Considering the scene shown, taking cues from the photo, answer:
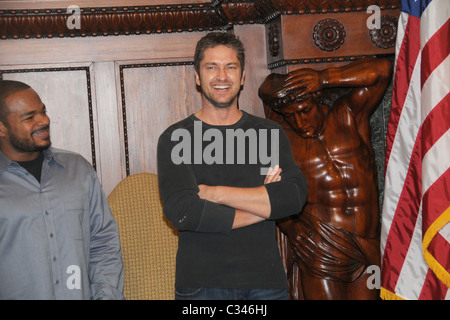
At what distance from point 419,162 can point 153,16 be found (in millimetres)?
1464

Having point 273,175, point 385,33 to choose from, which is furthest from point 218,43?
point 385,33

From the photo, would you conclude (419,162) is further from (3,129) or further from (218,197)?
(3,129)

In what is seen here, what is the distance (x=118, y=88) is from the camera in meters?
2.85

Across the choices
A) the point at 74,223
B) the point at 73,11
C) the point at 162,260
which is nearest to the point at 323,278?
the point at 162,260

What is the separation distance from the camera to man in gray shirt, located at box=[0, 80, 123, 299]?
6.50 feet

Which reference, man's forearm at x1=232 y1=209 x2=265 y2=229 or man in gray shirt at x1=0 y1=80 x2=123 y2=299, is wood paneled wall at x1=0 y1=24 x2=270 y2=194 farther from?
man's forearm at x1=232 y1=209 x2=265 y2=229

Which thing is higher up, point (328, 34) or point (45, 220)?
point (328, 34)

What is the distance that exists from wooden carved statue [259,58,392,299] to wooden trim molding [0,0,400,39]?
0.31m

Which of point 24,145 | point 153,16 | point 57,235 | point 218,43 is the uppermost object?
point 153,16

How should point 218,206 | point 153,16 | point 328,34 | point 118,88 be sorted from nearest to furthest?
point 218,206
point 328,34
point 153,16
point 118,88

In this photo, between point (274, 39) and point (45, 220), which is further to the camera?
point (274, 39)

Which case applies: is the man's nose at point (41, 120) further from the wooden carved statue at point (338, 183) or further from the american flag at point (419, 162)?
the american flag at point (419, 162)

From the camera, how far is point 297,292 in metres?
2.74

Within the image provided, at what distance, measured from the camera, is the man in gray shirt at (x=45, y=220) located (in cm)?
198
